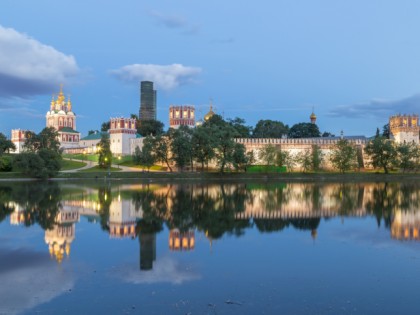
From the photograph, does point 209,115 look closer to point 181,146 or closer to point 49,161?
point 181,146

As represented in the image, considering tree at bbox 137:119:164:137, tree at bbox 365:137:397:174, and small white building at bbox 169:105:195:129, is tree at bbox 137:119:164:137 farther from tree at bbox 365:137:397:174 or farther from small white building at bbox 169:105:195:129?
tree at bbox 365:137:397:174

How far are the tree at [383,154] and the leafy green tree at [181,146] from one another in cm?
2861

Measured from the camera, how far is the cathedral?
106 m

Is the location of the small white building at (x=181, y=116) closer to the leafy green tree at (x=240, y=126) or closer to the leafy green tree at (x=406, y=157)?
the leafy green tree at (x=240, y=126)

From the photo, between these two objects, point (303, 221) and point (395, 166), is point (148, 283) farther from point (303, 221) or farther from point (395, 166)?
point (395, 166)

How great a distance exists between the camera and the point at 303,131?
358ft

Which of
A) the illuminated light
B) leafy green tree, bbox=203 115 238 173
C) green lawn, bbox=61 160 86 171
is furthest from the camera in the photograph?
green lawn, bbox=61 160 86 171

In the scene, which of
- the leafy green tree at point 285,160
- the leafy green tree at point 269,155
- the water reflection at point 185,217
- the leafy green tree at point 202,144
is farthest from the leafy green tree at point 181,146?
the water reflection at point 185,217

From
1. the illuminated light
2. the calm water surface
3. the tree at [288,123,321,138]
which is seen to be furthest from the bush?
the tree at [288,123,321,138]

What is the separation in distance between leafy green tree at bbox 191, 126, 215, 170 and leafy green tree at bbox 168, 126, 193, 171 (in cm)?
74

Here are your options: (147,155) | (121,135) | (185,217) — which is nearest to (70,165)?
(147,155)

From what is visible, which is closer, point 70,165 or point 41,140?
point 70,165

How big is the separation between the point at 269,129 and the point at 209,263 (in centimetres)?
A: 9724

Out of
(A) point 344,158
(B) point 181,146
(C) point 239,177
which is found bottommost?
(C) point 239,177
